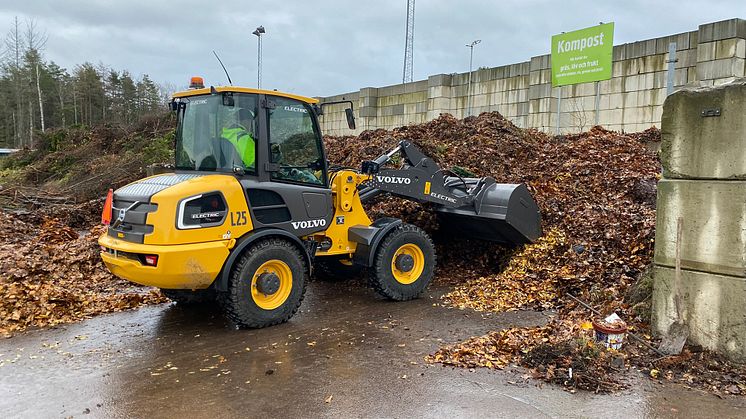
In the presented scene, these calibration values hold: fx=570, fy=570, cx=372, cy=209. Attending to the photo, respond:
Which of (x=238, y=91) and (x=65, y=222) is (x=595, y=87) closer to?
(x=238, y=91)

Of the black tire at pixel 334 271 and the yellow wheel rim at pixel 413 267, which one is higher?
the yellow wheel rim at pixel 413 267

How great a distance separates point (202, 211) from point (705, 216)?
454 centimetres

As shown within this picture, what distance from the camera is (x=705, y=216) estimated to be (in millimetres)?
4828

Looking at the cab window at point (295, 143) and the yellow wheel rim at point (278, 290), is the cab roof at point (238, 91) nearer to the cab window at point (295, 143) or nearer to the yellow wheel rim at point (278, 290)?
the cab window at point (295, 143)

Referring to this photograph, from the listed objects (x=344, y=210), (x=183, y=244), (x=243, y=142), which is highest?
(x=243, y=142)

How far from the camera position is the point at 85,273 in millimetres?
8117

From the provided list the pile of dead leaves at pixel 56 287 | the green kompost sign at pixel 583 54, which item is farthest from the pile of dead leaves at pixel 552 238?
the pile of dead leaves at pixel 56 287

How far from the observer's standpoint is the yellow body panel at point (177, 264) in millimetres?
5336

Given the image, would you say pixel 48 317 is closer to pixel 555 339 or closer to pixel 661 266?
pixel 555 339

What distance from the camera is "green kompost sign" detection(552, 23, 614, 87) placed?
1174 cm

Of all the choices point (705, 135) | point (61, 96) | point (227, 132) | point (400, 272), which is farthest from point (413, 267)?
→ point (61, 96)

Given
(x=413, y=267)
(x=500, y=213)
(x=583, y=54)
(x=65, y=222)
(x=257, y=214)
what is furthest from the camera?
(x=65, y=222)

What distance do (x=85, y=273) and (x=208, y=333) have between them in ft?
10.7

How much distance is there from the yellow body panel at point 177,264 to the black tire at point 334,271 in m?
2.32
